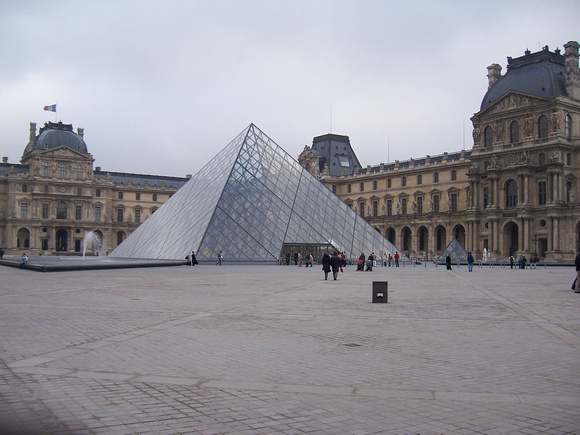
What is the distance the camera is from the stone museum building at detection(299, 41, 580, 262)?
52.3 meters

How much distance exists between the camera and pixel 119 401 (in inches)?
194

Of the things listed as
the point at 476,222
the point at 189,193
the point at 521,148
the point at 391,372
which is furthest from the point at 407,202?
the point at 391,372

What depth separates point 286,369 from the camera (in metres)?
6.20

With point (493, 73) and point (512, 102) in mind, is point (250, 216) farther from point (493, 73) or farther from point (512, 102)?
point (493, 73)

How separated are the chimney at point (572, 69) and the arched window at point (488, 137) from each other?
789 cm

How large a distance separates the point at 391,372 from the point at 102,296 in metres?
9.44

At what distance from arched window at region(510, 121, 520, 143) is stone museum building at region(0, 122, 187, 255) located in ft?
168

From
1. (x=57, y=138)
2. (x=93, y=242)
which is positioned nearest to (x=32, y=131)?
(x=57, y=138)

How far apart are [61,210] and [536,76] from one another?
208 ft

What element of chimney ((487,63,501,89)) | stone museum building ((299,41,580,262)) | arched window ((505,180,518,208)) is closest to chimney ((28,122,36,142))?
stone museum building ((299,41,580,262))

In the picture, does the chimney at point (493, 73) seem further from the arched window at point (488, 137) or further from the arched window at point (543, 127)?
the arched window at point (543, 127)

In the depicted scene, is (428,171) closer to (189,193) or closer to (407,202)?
(407,202)

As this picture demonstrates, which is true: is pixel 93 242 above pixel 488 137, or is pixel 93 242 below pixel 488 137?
below

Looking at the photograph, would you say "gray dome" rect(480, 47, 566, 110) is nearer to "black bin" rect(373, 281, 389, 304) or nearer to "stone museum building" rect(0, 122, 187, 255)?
"black bin" rect(373, 281, 389, 304)
